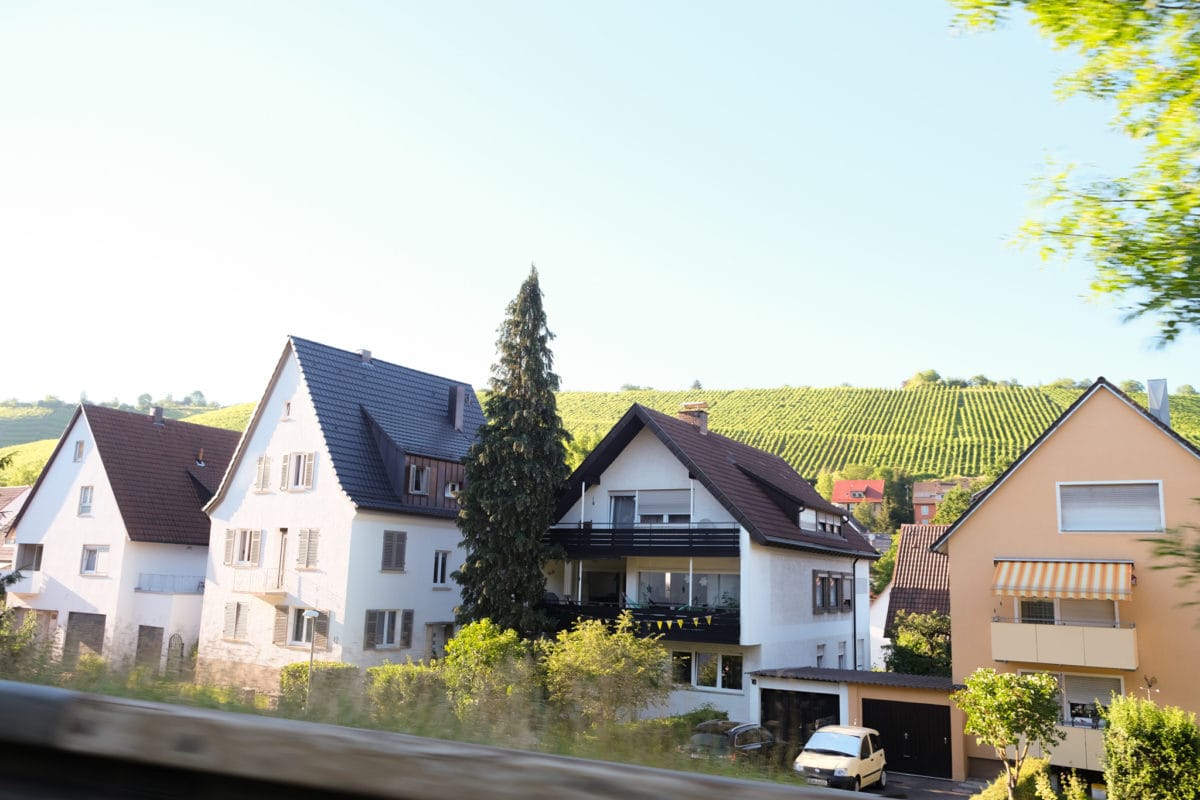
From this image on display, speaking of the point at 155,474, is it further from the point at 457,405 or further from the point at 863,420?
the point at 863,420

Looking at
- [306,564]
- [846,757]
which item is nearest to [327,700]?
[846,757]

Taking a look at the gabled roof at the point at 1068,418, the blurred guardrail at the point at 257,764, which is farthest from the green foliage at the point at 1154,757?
the blurred guardrail at the point at 257,764

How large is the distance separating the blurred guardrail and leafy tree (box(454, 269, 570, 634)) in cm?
2800

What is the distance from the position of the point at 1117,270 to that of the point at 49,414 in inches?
6873

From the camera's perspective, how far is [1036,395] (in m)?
147

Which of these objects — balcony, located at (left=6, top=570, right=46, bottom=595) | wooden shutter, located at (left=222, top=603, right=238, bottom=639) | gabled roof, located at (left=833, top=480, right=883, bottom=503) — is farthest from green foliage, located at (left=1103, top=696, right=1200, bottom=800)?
gabled roof, located at (left=833, top=480, right=883, bottom=503)

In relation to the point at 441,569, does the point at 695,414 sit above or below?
above

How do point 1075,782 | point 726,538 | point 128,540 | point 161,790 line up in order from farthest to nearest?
point 128,540, point 726,538, point 1075,782, point 161,790

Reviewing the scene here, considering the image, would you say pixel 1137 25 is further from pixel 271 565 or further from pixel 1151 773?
pixel 271 565

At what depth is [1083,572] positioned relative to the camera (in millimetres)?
25578

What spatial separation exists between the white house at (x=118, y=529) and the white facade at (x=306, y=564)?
380 cm

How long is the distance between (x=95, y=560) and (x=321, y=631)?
13.1 metres

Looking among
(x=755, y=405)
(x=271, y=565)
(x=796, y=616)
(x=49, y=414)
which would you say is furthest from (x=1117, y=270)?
(x=49, y=414)

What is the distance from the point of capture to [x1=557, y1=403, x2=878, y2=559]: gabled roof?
30891 mm
